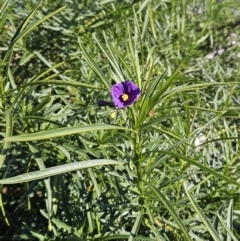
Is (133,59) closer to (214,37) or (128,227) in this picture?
(128,227)

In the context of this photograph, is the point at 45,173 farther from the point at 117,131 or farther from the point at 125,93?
the point at 117,131

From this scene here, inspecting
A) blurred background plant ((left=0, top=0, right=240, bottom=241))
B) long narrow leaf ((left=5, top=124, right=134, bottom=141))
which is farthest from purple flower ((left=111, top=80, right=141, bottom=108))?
long narrow leaf ((left=5, top=124, right=134, bottom=141))

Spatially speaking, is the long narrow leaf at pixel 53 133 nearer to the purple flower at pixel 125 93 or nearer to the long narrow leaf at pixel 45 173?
the long narrow leaf at pixel 45 173

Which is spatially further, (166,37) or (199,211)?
(166,37)

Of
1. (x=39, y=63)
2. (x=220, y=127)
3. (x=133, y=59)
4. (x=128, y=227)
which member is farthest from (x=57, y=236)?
(x=39, y=63)

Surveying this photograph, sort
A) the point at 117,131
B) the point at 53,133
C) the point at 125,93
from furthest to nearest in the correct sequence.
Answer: the point at 117,131
the point at 125,93
the point at 53,133

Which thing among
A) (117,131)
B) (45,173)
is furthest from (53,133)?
(117,131)
